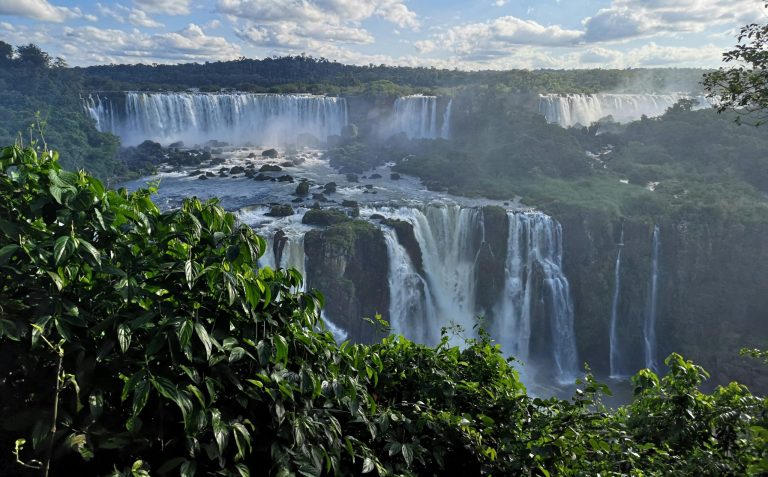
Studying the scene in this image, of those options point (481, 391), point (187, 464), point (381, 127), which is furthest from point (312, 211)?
point (381, 127)

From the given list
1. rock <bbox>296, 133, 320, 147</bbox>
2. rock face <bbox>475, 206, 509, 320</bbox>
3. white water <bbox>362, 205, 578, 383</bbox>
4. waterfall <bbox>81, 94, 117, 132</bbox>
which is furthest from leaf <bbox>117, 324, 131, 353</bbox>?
rock <bbox>296, 133, 320, 147</bbox>

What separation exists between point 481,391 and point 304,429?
1.74 meters

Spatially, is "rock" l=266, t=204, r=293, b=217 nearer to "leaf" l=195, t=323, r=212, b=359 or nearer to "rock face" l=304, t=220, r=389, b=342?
"rock face" l=304, t=220, r=389, b=342

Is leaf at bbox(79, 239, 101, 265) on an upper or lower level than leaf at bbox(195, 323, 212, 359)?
upper

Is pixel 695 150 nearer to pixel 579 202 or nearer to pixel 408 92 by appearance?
pixel 579 202

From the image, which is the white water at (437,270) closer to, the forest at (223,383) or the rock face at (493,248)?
the rock face at (493,248)

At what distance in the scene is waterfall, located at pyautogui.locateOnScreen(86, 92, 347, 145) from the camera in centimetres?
3878

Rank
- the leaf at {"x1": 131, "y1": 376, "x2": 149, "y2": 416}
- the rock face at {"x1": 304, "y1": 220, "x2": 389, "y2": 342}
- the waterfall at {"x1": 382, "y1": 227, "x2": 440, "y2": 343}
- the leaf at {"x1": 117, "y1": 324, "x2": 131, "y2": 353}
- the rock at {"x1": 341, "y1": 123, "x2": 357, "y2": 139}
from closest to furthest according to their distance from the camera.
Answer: the leaf at {"x1": 131, "y1": 376, "x2": 149, "y2": 416} < the leaf at {"x1": 117, "y1": 324, "x2": 131, "y2": 353} < the rock face at {"x1": 304, "y1": 220, "x2": 389, "y2": 342} < the waterfall at {"x1": 382, "y1": 227, "x2": 440, "y2": 343} < the rock at {"x1": 341, "y1": 123, "x2": 357, "y2": 139}

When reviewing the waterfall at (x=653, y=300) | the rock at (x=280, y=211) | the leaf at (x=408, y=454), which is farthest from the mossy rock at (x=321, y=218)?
the leaf at (x=408, y=454)

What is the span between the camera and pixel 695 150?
35.2 m

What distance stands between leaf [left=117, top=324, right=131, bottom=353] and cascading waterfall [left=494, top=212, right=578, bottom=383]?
72.6ft

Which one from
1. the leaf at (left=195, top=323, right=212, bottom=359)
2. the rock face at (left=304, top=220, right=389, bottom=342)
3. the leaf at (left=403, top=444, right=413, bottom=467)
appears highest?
the leaf at (left=195, top=323, right=212, bottom=359)

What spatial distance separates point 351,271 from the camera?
20.7 metres

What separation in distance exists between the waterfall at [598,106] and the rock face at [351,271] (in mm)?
27297
